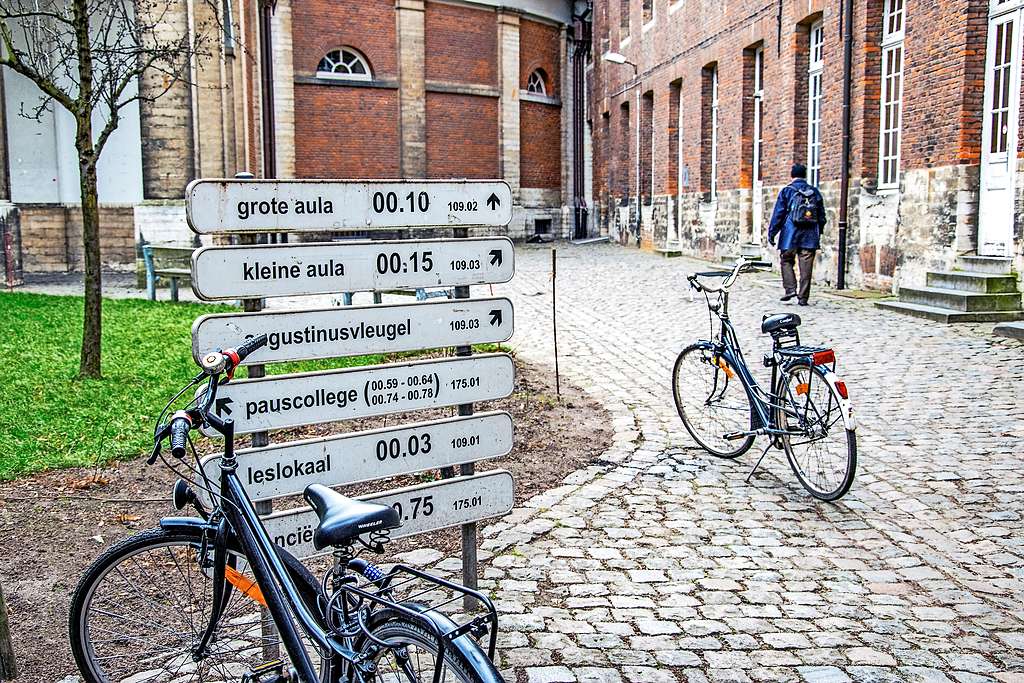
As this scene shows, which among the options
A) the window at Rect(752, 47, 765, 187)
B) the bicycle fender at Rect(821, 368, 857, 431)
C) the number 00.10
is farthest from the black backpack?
the number 00.10

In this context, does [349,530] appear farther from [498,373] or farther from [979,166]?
[979,166]

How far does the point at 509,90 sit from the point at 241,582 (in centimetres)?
3247

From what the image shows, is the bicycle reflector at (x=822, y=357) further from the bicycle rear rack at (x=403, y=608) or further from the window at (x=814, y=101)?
the window at (x=814, y=101)

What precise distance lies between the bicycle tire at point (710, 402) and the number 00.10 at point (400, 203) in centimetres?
327

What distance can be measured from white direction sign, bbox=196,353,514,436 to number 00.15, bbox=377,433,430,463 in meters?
0.13

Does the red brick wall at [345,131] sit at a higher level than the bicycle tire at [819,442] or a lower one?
higher

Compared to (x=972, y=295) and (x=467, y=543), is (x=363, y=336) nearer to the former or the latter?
(x=467, y=543)

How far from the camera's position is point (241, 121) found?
23.4 meters

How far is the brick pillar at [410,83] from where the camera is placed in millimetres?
32156

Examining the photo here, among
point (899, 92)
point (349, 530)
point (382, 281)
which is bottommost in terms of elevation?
point (349, 530)

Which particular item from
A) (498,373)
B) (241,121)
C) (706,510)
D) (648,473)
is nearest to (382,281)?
(498,373)

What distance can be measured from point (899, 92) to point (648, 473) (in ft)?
37.8

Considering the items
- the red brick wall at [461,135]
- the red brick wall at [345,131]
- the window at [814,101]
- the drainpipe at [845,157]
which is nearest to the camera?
the drainpipe at [845,157]

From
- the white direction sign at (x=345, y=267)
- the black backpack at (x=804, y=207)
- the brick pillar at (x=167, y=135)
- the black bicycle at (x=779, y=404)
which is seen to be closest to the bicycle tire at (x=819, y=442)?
the black bicycle at (x=779, y=404)
